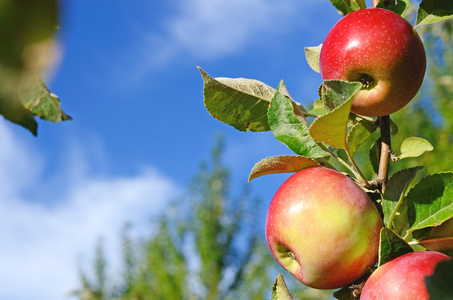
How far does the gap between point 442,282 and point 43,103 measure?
56 centimetres

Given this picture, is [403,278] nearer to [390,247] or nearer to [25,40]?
[390,247]

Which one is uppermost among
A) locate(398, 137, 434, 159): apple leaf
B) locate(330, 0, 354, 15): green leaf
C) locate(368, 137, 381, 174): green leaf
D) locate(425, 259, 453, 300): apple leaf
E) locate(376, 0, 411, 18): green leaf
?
locate(330, 0, 354, 15): green leaf

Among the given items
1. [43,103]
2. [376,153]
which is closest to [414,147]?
[376,153]

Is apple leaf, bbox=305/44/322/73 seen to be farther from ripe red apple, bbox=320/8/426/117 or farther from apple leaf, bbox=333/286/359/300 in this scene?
apple leaf, bbox=333/286/359/300

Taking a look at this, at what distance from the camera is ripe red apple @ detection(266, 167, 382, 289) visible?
670 mm

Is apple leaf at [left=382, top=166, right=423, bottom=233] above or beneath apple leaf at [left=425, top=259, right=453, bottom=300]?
above

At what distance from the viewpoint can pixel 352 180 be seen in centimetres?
76

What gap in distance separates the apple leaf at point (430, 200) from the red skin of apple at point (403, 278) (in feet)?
0.21

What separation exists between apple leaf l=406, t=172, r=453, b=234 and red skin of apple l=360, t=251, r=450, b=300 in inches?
2.6

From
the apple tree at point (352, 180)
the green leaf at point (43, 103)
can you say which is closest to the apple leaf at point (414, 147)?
the apple tree at point (352, 180)

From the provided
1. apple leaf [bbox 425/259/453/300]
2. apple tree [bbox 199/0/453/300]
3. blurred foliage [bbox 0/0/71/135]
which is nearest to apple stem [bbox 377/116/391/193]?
apple tree [bbox 199/0/453/300]

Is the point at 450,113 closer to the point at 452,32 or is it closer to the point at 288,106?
the point at 452,32

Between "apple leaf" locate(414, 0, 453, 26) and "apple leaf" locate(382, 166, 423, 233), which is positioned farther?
"apple leaf" locate(414, 0, 453, 26)

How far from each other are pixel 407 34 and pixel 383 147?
20cm
